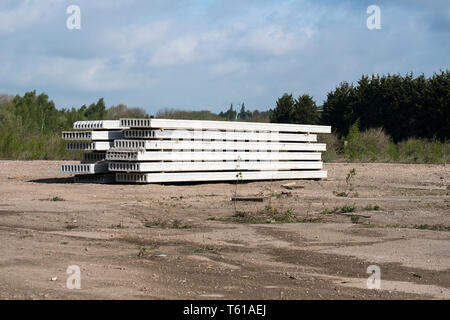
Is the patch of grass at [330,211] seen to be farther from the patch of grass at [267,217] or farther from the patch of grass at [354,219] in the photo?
the patch of grass at [354,219]

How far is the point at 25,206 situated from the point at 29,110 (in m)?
32.3

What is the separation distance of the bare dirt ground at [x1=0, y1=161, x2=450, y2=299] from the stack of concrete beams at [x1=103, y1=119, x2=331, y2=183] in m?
0.77

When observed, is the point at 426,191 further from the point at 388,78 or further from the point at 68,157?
the point at 388,78

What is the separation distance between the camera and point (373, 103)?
46.9 m

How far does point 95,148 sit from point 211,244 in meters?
9.11

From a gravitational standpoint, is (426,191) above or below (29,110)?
below

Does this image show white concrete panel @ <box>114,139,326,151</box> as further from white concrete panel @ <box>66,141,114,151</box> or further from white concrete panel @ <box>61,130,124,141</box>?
white concrete panel @ <box>61,130,124,141</box>

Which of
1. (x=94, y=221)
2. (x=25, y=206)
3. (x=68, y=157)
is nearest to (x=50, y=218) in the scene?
(x=94, y=221)

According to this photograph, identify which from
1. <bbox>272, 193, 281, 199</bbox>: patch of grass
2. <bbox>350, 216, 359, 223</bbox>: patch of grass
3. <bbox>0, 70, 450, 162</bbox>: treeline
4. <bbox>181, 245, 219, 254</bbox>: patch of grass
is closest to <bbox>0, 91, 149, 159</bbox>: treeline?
<bbox>0, 70, 450, 162</bbox>: treeline

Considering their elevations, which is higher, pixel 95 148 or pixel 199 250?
pixel 95 148

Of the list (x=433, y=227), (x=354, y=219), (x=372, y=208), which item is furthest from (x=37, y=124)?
(x=433, y=227)

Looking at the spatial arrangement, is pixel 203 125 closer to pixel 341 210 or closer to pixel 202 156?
pixel 202 156

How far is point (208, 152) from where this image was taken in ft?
63.4
